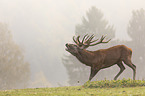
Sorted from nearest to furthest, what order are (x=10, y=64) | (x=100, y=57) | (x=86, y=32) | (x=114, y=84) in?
(x=114, y=84) < (x=100, y=57) < (x=10, y=64) < (x=86, y=32)

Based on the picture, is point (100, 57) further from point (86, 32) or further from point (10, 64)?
point (86, 32)

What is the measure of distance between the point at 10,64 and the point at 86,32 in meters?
16.3

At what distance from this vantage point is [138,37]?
129 feet

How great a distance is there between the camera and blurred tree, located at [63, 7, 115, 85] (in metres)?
35.5

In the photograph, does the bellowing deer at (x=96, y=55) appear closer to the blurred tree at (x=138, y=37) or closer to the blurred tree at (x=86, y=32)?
the blurred tree at (x=86, y=32)

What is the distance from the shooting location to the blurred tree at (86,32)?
35531mm

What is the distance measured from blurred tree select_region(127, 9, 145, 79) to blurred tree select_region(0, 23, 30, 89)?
62.2ft

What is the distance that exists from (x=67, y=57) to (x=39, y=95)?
29.1 m

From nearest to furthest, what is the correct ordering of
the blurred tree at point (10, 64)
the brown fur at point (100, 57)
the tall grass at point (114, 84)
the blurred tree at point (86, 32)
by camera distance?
1. the tall grass at point (114, 84)
2. the brown fur at point (100, 57)
3. the blurred tree at point (10, 64)
4. the blurred tree at point (86, 32)

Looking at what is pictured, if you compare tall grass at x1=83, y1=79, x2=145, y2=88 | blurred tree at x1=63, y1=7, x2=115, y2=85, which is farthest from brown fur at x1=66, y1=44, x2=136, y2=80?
blurred tree at x1=63, y1=7, x2=115, y2=85

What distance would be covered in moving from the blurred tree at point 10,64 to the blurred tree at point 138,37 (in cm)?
1897

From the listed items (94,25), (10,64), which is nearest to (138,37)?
(94,25)

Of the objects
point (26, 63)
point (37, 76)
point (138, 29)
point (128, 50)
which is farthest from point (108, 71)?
point (37, 76)

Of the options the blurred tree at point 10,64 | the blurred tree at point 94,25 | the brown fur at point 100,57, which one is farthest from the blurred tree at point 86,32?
the brown fur at point 100,57
